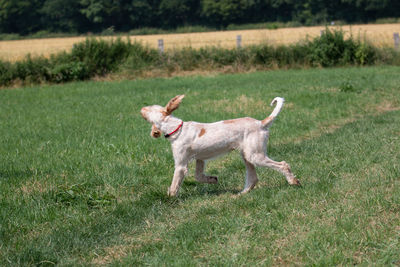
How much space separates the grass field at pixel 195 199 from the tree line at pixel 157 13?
2321 inches

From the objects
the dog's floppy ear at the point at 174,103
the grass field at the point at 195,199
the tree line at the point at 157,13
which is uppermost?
the dog's floppy ear at the point at 174,103

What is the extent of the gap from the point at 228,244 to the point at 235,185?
83.9 inches

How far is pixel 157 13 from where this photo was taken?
72688 mm

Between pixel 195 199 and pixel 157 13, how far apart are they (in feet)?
229

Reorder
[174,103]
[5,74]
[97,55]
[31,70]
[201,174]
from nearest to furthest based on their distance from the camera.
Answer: [174,103] < [201,174] < [5,74] < [31,70] < [97,55]

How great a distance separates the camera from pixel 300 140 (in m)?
9.07

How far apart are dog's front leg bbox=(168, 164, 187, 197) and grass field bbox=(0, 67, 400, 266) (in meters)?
0.08

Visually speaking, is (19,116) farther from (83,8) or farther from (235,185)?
(83,8)

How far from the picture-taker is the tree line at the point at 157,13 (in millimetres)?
66938

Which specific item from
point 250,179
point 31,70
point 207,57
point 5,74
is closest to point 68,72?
point 31,70

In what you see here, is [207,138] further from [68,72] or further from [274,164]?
[68,72]

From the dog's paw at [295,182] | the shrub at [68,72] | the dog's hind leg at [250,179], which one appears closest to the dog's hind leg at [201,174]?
the dog's hind leg at [250,179]

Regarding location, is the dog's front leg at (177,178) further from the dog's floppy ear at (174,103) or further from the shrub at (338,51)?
the shrub at (338,51)

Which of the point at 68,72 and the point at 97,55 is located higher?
the point at 97,55
